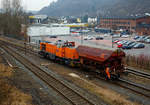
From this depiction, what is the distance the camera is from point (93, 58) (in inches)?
718

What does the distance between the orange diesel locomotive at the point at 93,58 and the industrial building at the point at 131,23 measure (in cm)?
6716

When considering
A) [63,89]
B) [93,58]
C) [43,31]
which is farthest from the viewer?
[43,31]

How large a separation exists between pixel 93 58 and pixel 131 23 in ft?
273

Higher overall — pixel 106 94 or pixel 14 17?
pixel 14 17

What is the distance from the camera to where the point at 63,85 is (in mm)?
16031

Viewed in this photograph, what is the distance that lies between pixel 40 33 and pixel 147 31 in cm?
4994

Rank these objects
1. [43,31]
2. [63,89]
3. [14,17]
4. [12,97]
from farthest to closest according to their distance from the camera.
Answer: [43,31] → [14,17] → [63,89] → [12,97]

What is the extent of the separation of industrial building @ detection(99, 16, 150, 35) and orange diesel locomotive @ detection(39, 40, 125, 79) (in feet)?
220

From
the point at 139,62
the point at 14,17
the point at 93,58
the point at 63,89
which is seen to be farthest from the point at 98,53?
the point at 14,17

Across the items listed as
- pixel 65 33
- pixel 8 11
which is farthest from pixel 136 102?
pixel 65 33

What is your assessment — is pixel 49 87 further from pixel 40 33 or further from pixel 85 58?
pixel 40 33

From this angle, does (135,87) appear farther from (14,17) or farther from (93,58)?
(14,17)

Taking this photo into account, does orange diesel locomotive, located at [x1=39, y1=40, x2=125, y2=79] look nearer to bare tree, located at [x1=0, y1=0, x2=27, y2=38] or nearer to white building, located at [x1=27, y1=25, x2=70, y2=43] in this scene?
bare tree, located at [x1=0, y1=0, x2=27, y2=38]

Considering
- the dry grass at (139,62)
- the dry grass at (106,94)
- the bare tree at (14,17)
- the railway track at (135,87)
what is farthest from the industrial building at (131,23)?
the dry grass at (106,94)
